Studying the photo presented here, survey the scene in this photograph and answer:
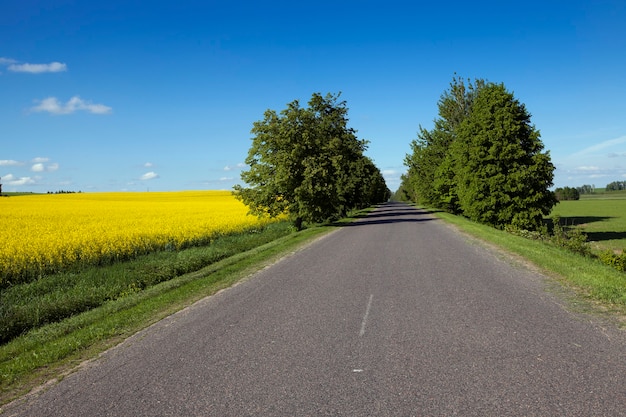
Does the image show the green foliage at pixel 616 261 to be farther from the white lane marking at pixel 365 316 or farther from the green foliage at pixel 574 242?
the white lane marking at pixel 365 316

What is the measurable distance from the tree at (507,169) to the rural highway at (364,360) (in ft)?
63.0

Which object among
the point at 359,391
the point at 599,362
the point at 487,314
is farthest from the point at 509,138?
the point at 359,391

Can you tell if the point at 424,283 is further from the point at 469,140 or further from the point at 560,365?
the point at 469,140

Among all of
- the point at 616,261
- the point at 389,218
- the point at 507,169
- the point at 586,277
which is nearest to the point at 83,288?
the point at 586,277

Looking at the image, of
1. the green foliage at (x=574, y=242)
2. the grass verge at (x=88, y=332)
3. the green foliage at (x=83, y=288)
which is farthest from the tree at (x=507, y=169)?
the grass verge at (x=88, y=332)

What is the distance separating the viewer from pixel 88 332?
299 inches

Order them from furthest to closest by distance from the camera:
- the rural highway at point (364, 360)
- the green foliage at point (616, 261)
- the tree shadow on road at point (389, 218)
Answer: the tree shadow on road at point (389, 218) → the green foliage at point (616, 261) → the rural highway at point (364, 360)

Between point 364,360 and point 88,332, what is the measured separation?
517 cm

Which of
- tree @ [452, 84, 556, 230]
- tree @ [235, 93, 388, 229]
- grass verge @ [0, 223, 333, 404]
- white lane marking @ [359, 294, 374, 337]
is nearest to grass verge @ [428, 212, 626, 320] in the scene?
white lane marking @ [359, 294, 374, 337]

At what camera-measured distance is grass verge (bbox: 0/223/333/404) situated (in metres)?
5.79

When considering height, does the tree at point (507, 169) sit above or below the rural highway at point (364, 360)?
above

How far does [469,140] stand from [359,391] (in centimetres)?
3185

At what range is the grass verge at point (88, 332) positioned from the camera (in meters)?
5.79

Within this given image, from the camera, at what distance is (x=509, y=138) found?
2755 cm
